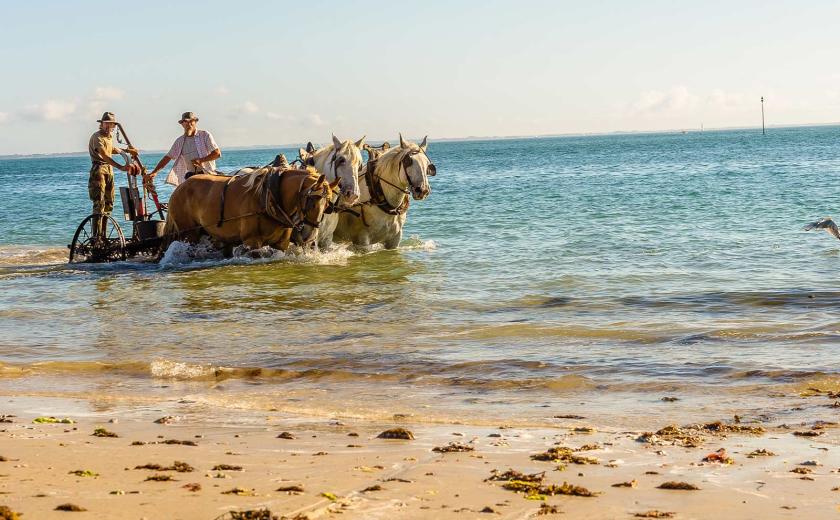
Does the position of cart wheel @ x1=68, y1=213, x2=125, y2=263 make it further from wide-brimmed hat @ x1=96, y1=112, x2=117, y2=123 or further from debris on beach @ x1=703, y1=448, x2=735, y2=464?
debris on beach @ x1=703, y1=448, x2=735, y2=464

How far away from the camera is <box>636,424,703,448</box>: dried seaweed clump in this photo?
18.1 ft

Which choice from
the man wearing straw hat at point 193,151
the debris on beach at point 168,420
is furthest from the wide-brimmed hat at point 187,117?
the debris on beach at point 168,420

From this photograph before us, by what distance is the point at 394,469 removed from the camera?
4.96 meters

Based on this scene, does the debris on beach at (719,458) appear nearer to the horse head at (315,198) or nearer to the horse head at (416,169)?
the horse head at (315,198)

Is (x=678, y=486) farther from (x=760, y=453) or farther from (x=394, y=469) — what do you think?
(x=394, y=469)

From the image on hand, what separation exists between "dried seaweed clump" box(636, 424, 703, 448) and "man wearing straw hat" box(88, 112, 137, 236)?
963cm

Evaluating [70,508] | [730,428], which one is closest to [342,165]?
[730,428]

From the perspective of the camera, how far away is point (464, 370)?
796cm

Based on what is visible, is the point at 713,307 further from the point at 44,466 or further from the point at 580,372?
the point at 44,466

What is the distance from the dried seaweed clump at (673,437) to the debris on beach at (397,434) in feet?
4.02

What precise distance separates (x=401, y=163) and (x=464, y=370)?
6.26 meters

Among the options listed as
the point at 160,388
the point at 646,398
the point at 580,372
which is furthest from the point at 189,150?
the point at 646,398

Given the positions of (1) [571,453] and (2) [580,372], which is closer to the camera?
(1) [571,453]

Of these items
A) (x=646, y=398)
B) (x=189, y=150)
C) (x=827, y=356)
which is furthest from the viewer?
(x=189, y=150)
